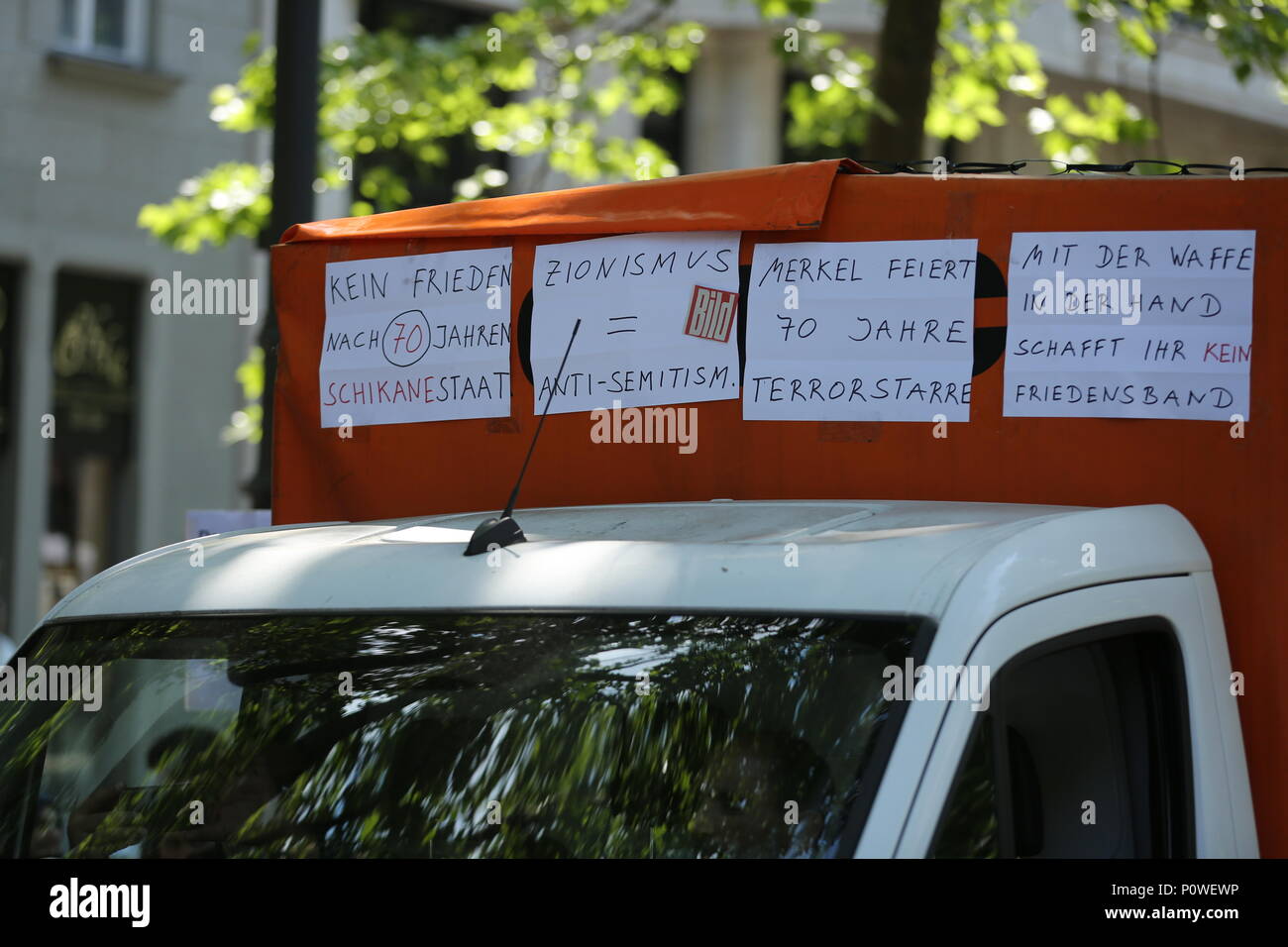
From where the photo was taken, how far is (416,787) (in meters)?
2.38

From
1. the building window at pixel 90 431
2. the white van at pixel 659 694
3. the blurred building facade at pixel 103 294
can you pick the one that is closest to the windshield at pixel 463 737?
the white van at pixel 659 694

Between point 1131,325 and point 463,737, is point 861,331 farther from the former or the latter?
point 463,737

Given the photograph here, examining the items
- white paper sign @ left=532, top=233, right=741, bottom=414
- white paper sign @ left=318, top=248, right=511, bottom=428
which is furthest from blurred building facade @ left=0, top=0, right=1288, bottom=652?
white paper sign @ left=532, top=233, right=741, bottom=414

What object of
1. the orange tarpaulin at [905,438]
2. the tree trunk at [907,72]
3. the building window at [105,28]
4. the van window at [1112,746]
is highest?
the building window at [105,28]

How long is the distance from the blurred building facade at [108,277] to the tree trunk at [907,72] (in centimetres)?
488

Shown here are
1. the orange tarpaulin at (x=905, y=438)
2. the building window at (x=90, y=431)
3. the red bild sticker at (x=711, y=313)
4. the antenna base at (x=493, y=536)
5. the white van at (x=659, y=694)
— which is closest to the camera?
the white van at (x=659, y=694)

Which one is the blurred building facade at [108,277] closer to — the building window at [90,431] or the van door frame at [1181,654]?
the building window at [90,431]

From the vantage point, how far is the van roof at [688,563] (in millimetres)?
2340

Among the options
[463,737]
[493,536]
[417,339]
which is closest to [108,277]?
[417,339]

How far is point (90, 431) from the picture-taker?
45.2 feet

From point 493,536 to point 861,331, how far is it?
1.01 meters

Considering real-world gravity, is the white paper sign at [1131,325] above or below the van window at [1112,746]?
above

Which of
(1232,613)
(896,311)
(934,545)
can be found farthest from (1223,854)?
(896,311)

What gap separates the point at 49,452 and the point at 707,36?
7.73m
